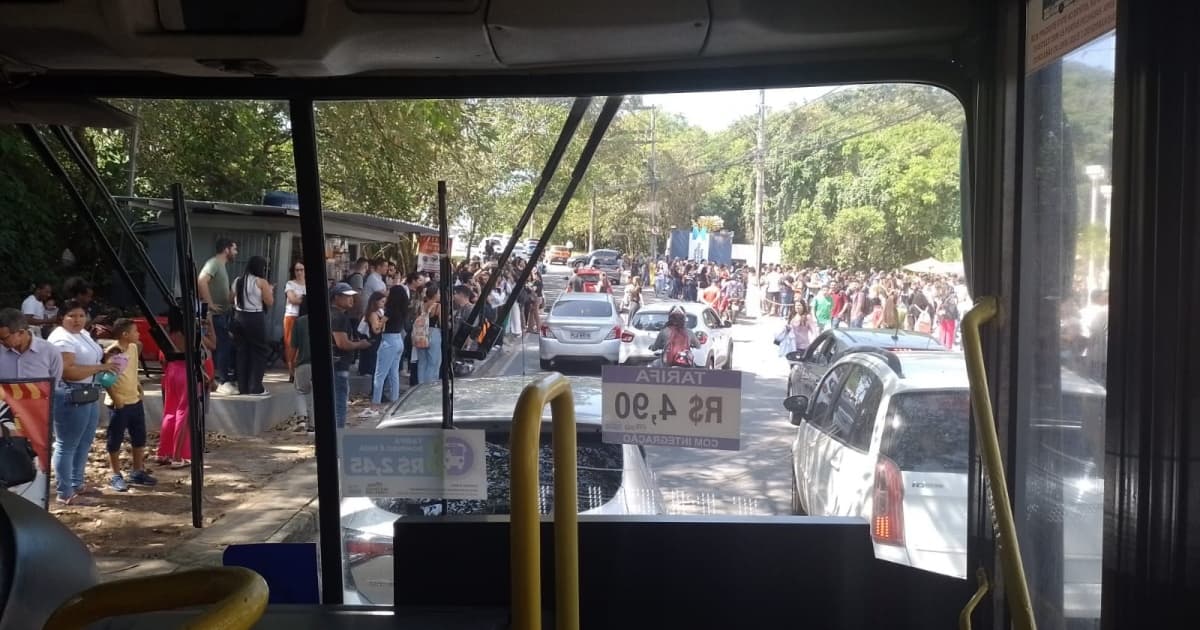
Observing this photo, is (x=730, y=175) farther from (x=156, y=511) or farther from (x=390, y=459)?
(x=156, y=511)

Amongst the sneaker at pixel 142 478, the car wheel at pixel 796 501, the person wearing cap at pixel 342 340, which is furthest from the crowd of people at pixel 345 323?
the sneaker at pixel 142 478

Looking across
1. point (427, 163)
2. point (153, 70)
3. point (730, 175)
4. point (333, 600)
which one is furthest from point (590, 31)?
point (333, 600)

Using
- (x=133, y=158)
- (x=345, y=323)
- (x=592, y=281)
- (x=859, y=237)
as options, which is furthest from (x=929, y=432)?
(x=133, y=158)

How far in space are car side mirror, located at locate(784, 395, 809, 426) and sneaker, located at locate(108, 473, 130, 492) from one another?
16.7 feet

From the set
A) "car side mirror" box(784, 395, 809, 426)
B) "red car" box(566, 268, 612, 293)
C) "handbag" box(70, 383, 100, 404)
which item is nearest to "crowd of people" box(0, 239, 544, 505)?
"red car" box(566, 268, 612, 293)

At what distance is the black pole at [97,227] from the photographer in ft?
9.79

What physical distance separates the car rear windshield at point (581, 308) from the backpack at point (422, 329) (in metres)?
0.43

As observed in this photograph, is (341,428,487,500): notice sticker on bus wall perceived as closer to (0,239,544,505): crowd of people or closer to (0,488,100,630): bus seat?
(0,239,544,505): crowd of people

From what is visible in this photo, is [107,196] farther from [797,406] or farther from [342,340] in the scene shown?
[797,406]

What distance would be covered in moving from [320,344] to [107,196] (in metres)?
0.83

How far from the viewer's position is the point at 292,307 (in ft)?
10.5

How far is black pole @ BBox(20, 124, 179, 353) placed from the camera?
2984mm

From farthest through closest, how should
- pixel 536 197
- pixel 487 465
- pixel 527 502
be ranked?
pixel 487 465 < pixel 536 197 < pixel 527 502

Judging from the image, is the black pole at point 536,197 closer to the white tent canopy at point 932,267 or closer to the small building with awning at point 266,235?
the small building with awning at point 266,235
